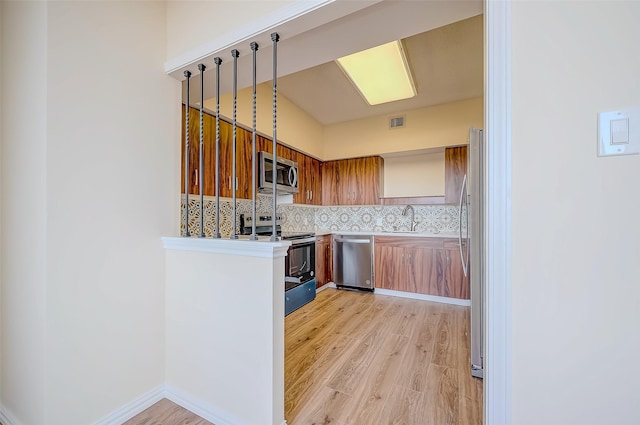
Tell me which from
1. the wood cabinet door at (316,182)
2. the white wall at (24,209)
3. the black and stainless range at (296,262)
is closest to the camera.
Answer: the white wall at (24,209)

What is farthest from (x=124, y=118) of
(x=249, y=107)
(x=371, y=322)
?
(x=371, y=322)

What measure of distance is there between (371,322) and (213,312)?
1.90m

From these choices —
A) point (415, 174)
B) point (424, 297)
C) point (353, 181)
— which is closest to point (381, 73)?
point (353, 181)

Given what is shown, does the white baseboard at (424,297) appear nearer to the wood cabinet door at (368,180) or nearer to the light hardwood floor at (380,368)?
the light hardwood floor at (380,368)

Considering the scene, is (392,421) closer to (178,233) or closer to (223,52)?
(178,233)

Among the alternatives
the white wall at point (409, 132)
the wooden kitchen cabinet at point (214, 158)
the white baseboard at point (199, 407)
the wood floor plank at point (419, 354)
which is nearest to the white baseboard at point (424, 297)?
the wood floor plank at point (419, 354)

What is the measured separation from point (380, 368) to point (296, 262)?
1.53m

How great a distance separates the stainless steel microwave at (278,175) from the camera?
113 inches

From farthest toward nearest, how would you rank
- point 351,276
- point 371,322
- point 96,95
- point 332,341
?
point 351,276
point 371,322
point 332,341
point 96,95

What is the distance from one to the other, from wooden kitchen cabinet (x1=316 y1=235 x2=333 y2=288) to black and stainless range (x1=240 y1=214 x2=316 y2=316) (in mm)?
319

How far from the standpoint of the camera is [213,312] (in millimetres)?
1476

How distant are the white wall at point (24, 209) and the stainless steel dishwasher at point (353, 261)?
3321mm

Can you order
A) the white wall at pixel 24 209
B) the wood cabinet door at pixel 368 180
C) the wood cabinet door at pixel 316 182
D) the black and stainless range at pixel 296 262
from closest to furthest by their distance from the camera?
the white wall at pixel 24 209 → the black and stainless range at pixel 296 262 → the wood cabinet door at pixel 368 180 → the wood cabinet door at pixel 316 182
